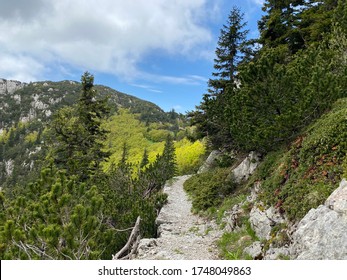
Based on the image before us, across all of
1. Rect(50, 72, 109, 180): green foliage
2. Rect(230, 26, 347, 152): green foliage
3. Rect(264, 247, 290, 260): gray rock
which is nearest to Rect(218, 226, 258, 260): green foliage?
Rect(264, 247, 290, 260): gray rock

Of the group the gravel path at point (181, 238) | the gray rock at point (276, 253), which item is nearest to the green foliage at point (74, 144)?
the gravel path at point (181, 238)

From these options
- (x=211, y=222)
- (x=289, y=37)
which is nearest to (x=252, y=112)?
(x=211, y=222)

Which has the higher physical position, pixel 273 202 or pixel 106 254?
pixel 273 202

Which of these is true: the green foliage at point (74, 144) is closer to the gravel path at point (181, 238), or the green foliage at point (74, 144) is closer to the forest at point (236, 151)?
the forest at point (236, 151)

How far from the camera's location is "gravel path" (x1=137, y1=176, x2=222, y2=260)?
9.71 metres

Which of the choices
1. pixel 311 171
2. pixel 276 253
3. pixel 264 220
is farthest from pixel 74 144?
pixel 276 253

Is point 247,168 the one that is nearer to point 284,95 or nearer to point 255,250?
point 284,95

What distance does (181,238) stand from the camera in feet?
38.8

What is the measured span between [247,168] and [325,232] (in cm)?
1093

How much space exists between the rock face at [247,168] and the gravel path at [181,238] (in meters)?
3.67

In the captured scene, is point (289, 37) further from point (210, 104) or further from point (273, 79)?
point (273, 79)

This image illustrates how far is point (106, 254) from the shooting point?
10.1m

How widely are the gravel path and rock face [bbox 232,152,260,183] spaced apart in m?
3.67
